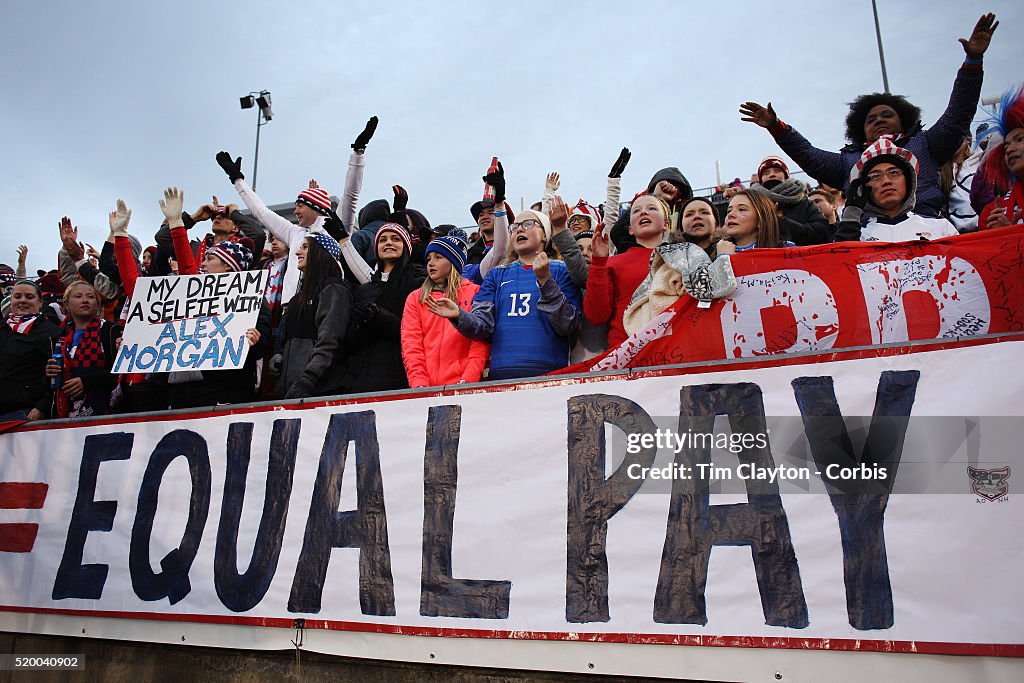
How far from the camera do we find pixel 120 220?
6.68 metres

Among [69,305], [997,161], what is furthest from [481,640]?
[69,305]

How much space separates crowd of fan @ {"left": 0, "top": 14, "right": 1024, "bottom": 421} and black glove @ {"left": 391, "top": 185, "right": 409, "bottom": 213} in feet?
1.18

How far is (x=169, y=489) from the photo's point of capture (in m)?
4.52

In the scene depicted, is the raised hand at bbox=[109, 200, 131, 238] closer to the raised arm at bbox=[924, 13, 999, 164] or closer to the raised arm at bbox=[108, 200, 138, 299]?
the raised arm at bbox=[108, 200, 138, 299]

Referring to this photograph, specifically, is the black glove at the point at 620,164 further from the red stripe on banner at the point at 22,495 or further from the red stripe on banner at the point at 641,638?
the red stripe on banner at the point at 22,495

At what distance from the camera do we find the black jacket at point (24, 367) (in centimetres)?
624

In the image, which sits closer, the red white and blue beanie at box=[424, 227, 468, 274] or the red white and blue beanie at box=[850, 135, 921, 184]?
the red white and blue beanie at box=[850, 135, 921, 184]

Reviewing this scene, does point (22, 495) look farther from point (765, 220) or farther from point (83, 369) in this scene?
point (765, 220)

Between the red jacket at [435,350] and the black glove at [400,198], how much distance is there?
2494 millimetres

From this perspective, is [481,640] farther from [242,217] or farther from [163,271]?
[242,217]

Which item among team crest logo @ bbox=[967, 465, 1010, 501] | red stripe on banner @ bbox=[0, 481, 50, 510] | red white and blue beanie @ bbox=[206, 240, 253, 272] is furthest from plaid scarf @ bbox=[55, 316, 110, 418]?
team crest logo @ bbox=[967, 465, 1010, 501]

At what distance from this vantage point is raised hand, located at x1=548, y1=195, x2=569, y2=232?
4.76 m

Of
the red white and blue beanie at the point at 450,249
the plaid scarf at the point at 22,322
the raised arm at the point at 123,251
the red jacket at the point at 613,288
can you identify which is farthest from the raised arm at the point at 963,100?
the plaid scarf at the point at 22,322

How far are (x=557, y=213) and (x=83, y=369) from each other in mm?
4268
